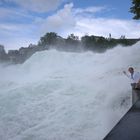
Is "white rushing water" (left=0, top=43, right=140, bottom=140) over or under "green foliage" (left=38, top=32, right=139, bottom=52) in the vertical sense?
under

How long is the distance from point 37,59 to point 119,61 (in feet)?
41.1

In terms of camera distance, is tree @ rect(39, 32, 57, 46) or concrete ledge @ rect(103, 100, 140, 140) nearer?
concrete ledge @ rect(103, 100, 140, 140)

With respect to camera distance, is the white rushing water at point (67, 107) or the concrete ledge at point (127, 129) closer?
the concrete ledge at point (127, 129)

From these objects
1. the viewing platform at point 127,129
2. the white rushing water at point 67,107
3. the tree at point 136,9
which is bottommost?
the white rushing water at point 67,107

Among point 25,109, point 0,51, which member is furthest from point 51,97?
point 0,51

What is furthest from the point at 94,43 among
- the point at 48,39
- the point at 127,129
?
the point at 127,129

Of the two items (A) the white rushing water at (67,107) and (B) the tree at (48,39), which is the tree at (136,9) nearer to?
(A) the white rushing water at (67,107)

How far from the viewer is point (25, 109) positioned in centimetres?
1164

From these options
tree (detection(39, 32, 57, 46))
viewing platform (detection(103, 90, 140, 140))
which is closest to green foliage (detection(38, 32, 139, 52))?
tree (detection(39, 32, 57, 46))

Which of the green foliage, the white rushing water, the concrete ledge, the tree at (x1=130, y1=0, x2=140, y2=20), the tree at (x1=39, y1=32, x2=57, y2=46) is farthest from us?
the tree at (x1=39, y1=32, x2=57, y2=46)

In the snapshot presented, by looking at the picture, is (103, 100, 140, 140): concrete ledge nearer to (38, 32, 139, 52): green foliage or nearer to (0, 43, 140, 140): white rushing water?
(0, 43, 140, 140): white rushing water

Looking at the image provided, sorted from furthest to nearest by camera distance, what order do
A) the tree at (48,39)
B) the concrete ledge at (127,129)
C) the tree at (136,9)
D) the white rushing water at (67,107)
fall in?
the tree at (48,39)
the tree at (136,9)
the white rushing water at (67,107)
the concrete ledge at (127,129)

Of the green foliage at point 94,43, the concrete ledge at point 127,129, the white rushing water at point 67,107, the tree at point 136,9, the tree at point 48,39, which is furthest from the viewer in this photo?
the tree at point 48,39

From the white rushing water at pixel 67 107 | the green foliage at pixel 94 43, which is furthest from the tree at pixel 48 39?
the white rushing water at pixel 67 107
